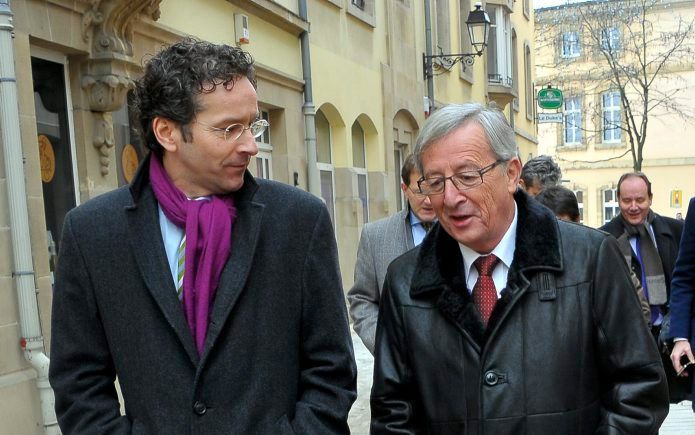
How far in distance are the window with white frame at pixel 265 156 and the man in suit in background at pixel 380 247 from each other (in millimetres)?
6041

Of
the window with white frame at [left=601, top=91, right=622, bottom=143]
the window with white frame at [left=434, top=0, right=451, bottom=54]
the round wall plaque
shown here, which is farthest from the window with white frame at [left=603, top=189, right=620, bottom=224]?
the round wall plaque

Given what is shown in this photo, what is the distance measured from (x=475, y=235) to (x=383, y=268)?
87.3 inches

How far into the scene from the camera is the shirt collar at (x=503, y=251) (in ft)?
8.75

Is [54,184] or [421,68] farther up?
[421,68]

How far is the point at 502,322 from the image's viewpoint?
2521 millimetres

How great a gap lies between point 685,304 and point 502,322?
2.32 meters

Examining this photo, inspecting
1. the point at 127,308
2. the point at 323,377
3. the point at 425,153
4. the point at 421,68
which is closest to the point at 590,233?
the point at 425,153

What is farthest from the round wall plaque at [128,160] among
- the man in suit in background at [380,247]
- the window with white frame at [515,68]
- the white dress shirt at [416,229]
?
the window with white frame at [515,68]

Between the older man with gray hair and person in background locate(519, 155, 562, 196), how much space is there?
343 centimetres

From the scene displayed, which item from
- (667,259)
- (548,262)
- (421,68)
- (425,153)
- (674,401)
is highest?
(421,68)

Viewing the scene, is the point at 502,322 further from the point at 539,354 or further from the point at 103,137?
the point at 103,137

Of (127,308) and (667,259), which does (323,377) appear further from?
(667,259)

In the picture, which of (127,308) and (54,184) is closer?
(127,308)

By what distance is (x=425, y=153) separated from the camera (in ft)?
8.73
